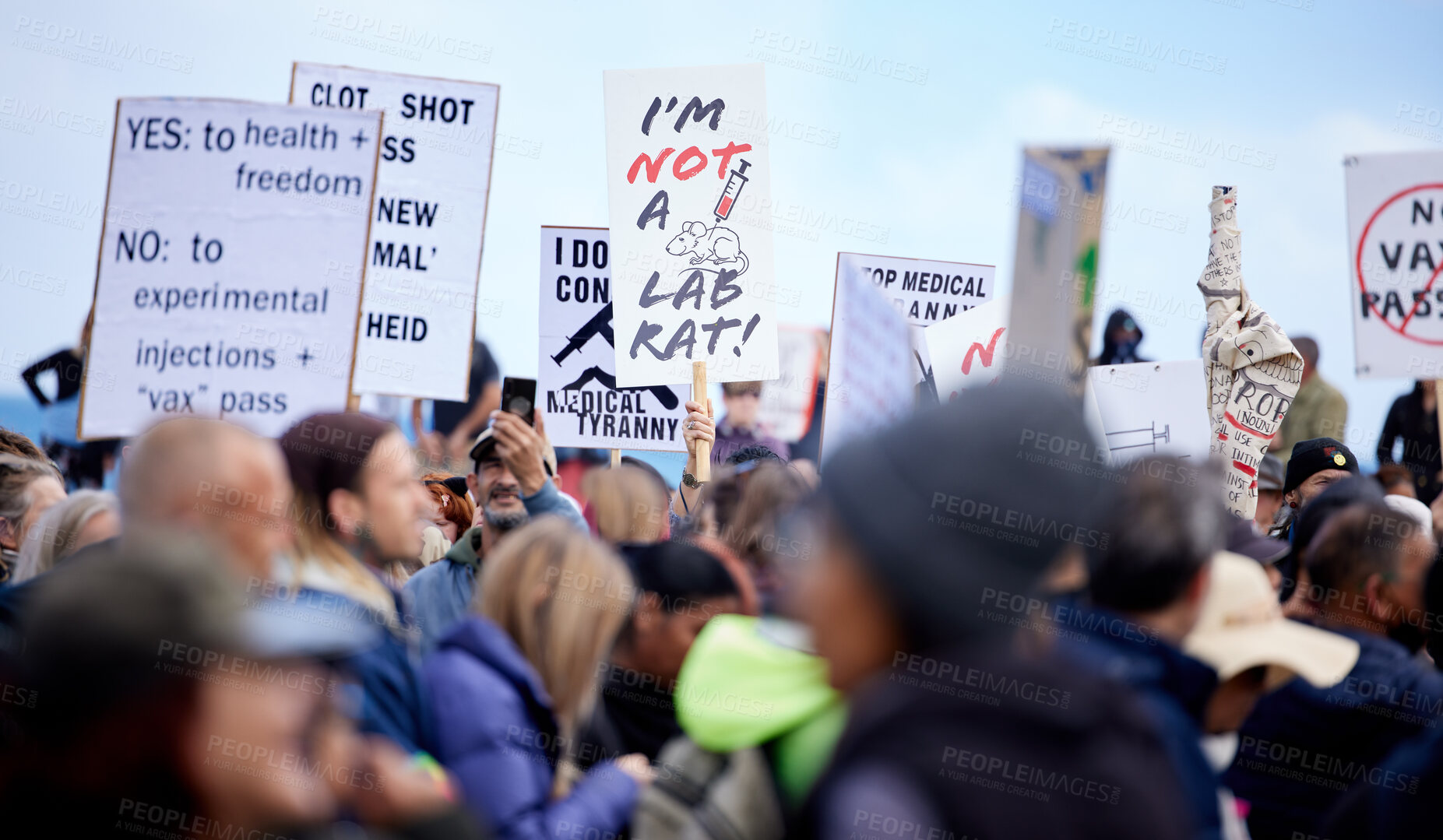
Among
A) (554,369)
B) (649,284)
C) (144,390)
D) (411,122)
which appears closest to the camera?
(144,390)

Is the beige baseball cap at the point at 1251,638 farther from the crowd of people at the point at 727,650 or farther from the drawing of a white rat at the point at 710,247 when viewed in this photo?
the drawing of a white rat at the point at 710,247

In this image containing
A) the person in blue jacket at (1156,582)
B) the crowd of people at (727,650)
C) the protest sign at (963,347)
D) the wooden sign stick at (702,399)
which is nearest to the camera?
the crowd of people at (727,650)

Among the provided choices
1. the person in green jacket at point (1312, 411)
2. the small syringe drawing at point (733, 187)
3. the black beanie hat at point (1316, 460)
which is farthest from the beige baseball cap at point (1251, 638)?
the person in green jacket at point (1312, 411)

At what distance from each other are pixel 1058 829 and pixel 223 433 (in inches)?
78.8

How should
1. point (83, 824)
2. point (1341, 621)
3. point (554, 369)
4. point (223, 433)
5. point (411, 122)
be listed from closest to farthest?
point (83, 824) < point (223, 433) < point (1341, 621) < point (411, 122) < point (554, 369)

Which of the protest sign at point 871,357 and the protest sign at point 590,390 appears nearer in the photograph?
the protest sign at point 871,357

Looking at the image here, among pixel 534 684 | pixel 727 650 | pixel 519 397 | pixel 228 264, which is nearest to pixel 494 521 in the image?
pixel 519 397

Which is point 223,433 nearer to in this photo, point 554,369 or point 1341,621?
point 1341,621

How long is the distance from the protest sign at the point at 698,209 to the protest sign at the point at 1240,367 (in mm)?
2554

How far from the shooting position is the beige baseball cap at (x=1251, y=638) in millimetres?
2955

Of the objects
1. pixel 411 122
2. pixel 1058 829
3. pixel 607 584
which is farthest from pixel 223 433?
pixel 411 122

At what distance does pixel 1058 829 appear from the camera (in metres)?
1.42

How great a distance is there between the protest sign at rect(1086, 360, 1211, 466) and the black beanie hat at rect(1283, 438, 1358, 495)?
517mm

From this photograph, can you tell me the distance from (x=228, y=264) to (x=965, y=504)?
3993mm
